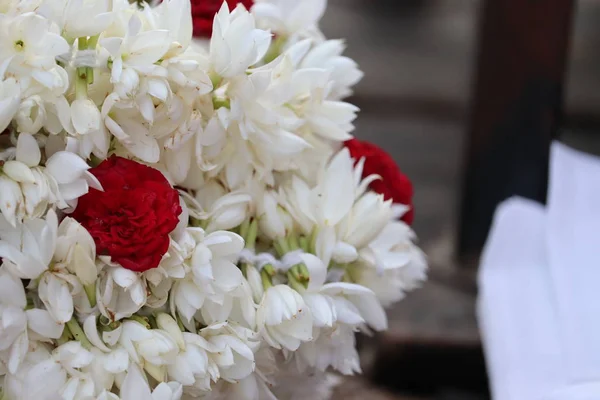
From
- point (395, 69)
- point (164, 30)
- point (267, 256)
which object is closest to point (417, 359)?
point (267, 256)

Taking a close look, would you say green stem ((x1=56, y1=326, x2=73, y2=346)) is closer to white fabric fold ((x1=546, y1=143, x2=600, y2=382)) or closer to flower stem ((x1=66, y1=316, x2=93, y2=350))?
flower stem ((x1=66, y1=316, x2=93, y2=350))

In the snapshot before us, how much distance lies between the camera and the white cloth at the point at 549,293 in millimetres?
541

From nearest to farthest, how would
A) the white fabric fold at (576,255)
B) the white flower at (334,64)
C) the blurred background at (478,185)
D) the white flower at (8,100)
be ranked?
the white flower at (8,100) → the white flower at (334,64) → the white fabric fold at (576,255) → the blurred background at (478,185)

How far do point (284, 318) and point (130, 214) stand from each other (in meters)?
0.08

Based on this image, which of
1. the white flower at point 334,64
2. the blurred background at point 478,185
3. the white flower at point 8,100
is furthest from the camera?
the blurred background at point 478,185

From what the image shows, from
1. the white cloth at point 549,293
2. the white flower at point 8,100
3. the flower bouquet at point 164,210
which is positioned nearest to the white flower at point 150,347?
the flower bouquet at point 164,210

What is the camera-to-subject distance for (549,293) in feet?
2.16

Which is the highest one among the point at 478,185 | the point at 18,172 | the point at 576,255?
the point at 18,172

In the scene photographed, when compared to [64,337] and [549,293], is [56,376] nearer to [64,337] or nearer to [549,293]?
[64,337]

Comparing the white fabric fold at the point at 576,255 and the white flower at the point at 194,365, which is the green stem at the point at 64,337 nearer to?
the white flower at the point at 194,365

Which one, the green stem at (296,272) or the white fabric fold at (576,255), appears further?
the white fabric fold at (576,255)

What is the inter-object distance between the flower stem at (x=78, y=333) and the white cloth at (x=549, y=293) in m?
0.27

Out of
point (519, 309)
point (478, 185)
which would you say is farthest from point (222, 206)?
point (478, 185)

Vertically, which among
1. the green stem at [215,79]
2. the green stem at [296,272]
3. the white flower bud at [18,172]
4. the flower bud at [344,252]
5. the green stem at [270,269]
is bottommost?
the green stem at [270,269]
